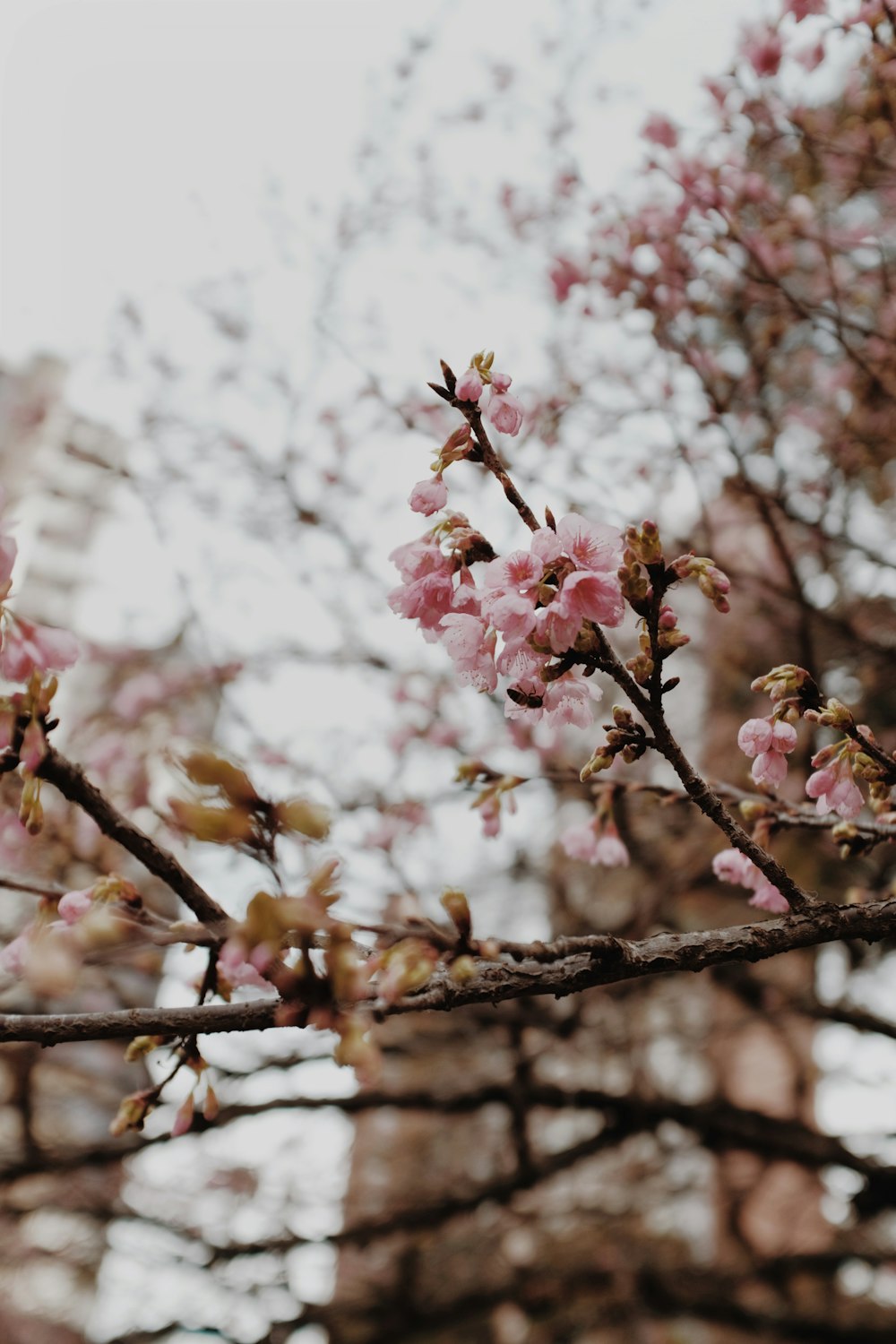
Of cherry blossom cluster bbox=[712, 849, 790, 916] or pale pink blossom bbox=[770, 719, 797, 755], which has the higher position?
pale pink blossom bbox=[770, 719, 797, 755]

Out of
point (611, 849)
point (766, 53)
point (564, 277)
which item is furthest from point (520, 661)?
point (564, 277)

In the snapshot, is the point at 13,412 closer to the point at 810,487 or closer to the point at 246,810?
the point at 810,487

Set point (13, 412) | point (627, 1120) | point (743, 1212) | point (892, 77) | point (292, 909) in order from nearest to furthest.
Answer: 1. point (292, 909)
2. point (892, 77)
3. point (627, 1120)
4. point (743, 1212)
5. point (13, 412)

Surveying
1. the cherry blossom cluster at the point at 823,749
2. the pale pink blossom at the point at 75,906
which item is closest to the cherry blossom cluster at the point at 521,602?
the cherry blossom cluster at the point at 823,749

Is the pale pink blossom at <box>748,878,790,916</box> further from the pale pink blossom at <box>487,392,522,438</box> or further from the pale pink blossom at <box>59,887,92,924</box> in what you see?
the pale pink blossom at <box>59,887,92,924</box>

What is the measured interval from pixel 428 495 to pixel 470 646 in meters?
0.26

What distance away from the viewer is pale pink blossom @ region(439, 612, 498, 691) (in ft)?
4.81

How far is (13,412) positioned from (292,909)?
8.98 meters

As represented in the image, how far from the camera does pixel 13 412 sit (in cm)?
867

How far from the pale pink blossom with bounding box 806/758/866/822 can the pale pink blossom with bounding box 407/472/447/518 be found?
2.47 feet

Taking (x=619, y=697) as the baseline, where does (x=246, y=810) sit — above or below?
below

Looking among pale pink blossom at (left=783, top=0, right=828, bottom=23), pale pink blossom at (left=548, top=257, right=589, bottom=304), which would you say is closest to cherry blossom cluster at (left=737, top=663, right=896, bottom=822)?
pale pink blossom at (left=783, top=0, right=828, bottom=23)

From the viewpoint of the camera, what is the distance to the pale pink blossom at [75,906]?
1526 millimetres

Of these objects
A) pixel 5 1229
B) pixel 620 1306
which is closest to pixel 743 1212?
pixel 620 1306
